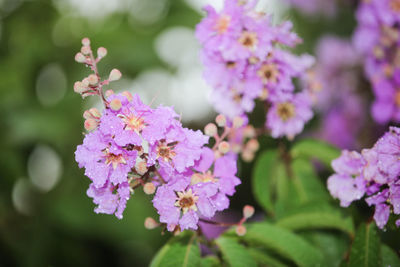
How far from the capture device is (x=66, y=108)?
237 centimetres

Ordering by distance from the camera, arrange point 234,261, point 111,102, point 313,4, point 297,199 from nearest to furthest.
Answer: point 111,102, point 234,261, point 297,199, point 313,4

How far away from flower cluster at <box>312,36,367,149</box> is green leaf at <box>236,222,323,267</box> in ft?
3.37

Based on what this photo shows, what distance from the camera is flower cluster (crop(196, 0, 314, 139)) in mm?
1271

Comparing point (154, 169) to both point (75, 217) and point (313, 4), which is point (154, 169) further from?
point (313, 4)

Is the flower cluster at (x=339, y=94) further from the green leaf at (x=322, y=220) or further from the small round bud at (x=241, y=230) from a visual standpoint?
the small round bud at (x=241, y=230)

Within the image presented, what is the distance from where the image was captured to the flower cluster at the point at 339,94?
2178 mm

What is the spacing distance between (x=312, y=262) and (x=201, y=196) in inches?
17.4

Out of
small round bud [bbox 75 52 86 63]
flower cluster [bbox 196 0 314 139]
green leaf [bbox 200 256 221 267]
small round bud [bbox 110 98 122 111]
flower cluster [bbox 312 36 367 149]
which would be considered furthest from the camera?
flower cluster [bbox 312 36 367 149]

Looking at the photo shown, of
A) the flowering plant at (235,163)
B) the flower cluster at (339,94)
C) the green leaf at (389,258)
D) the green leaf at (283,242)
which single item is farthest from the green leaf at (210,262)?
the flower cluster at (339,94)

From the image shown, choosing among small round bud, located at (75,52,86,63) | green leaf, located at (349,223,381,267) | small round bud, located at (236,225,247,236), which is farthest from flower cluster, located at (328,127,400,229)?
small round bud, located at (75,52,86,63)

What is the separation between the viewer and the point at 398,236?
1.33 metres

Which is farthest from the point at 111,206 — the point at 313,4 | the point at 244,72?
the point at 313,4

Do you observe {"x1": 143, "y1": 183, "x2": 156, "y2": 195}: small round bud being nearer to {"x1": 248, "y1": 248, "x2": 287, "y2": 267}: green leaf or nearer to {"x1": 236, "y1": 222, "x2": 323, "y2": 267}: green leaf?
{"x1": 236, "y1": 222, "x2": 323, "y2": 267}: green leaf

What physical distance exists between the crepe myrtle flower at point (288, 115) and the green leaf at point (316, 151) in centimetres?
9
